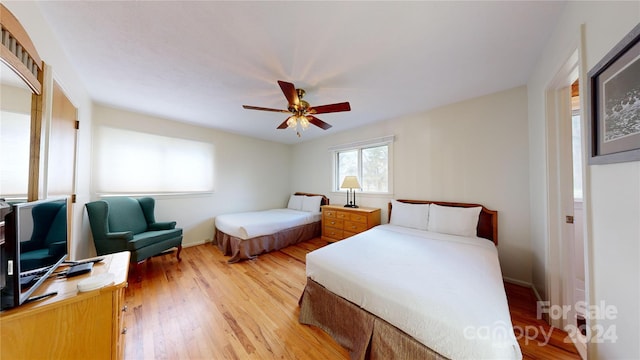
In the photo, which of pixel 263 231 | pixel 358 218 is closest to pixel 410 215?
pixel 358 218

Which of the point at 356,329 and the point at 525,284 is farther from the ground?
the point at 356,329

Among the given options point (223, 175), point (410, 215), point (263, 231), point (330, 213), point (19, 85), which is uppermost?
point (19, 85)

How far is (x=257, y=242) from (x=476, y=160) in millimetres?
3444

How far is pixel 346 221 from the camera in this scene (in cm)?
348

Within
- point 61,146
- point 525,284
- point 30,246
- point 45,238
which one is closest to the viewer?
point 30,246

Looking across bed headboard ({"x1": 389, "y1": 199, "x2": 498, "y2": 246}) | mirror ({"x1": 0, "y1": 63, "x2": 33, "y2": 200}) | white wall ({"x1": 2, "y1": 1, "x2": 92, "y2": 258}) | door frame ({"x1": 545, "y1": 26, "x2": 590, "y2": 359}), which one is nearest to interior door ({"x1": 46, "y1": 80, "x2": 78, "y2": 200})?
white wall ({"x1": 2, "y1": 1, "x2": 92, "y2": 258})

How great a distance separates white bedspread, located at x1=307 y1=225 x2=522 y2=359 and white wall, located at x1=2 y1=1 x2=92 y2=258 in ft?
8.11

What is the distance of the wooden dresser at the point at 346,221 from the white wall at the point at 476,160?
337mm

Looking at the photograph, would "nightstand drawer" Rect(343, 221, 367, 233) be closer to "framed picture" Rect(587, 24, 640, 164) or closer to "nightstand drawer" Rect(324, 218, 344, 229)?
"nightstand drawer" Rect(324, 218, 344, 229)

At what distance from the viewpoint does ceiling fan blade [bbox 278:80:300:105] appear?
5.58ft

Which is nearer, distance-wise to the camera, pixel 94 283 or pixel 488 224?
pixel 94 283

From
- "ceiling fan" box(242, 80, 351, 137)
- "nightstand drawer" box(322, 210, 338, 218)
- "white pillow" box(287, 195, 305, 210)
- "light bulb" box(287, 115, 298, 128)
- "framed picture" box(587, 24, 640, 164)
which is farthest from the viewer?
"white pillow" box(287, 195, 305, 210)

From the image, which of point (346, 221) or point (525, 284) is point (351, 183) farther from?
point (525, 284)

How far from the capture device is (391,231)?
2.63m
